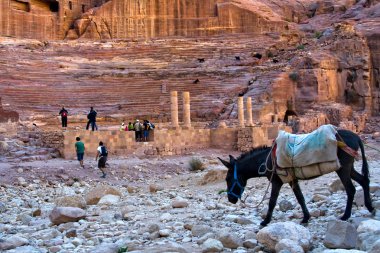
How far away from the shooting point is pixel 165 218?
934 cm

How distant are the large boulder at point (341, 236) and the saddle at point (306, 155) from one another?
1.49 metres

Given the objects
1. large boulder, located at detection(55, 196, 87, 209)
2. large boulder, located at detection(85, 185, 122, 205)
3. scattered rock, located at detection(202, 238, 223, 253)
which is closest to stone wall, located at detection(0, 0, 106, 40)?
large boulder, located at detection(85, 185, 122, 205)

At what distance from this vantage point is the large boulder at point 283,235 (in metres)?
6.50

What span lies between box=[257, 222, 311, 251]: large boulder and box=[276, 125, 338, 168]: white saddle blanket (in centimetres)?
143

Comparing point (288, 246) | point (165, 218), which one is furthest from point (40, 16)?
point (288, 246)

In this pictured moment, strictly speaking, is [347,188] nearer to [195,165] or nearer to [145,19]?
[195,165]

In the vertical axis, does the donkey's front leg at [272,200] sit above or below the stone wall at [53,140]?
below

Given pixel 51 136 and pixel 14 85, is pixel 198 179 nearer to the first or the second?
pixel 51 136

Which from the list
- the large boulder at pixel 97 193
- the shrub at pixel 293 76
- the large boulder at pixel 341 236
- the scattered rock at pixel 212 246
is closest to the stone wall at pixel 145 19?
the shrub at pixel 293 76

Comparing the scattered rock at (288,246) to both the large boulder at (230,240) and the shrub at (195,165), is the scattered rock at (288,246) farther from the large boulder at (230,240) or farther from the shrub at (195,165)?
the shrub at (195,165)

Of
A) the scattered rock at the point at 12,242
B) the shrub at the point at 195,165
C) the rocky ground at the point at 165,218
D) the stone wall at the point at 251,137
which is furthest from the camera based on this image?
the stone wall at the point at 251,137

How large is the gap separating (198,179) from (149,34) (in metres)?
41.5

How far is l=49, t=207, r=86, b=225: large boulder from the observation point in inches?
366

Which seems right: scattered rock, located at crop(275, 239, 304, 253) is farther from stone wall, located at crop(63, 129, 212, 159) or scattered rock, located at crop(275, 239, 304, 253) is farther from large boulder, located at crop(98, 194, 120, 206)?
stone wall, located at crop(63, 129, 212, 159)
